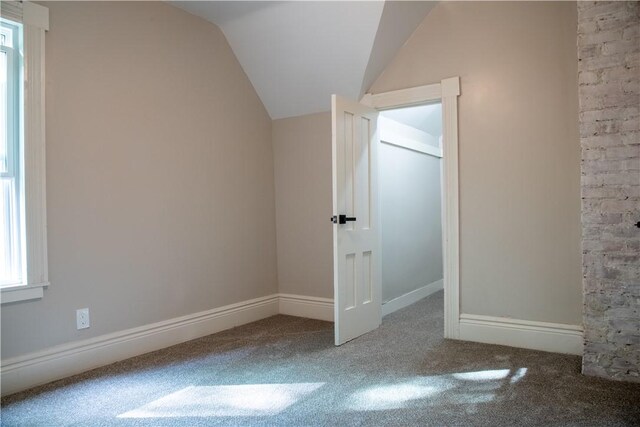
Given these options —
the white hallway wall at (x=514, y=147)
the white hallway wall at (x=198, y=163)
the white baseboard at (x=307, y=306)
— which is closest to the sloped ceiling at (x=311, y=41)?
the white hallway wall at (x=198, y=163)

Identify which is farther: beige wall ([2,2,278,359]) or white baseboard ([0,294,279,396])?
beige wall ([2,2,278,359])

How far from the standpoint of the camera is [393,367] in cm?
271

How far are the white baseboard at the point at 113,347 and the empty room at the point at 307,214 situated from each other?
0.05 ft

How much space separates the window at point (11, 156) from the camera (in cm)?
245

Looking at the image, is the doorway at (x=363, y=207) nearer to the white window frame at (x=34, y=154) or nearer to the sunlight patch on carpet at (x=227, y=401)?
the sunlight patch on carpet at (x=227, y=401)

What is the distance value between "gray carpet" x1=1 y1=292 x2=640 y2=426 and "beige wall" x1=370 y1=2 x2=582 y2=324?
0.48 metres

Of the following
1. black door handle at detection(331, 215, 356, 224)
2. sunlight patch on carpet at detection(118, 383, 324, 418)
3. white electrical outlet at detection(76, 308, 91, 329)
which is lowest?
sunlight patch on carpet at detection(118, 383, 324, 418)

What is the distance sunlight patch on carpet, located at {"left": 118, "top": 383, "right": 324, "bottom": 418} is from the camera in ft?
6.89

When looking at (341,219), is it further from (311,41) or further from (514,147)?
(311,41)

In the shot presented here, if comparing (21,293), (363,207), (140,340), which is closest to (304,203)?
(363,207)

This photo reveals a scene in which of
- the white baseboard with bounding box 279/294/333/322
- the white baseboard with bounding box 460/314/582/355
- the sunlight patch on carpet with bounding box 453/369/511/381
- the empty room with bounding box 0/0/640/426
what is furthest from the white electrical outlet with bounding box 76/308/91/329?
the white baseboard with bounding box 460/314/582/355

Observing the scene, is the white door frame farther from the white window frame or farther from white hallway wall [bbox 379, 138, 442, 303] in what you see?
the white window frame

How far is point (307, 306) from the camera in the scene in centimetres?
407

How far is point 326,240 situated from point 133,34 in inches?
86.8
